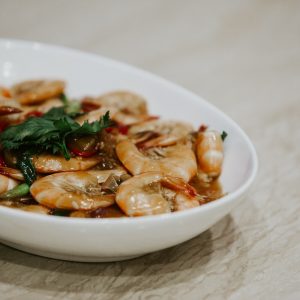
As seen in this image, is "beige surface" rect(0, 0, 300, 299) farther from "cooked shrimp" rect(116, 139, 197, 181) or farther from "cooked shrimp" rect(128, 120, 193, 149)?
"cooked shrimp" rect(128, 120, 193, 149)

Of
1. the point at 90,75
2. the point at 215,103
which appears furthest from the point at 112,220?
the point at 215,103

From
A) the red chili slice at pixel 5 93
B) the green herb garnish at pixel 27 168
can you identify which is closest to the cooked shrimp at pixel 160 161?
the green herb garnish at pixel 27 168

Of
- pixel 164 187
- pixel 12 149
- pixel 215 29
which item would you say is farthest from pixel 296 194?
pixel 215 29

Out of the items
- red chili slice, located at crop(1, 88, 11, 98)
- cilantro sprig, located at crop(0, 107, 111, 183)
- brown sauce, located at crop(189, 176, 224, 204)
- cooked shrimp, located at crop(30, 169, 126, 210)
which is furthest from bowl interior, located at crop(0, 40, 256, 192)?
cooked shrimp, located at crop(30, 169, 126, 210)

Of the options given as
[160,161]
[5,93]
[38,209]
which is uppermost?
[5,93]

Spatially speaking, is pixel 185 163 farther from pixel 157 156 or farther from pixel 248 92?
pixel 248 92

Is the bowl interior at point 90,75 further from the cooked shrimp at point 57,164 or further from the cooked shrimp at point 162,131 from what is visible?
the cooked shrimp at point 57,164

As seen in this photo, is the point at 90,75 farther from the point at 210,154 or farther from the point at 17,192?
the point at 17,192
